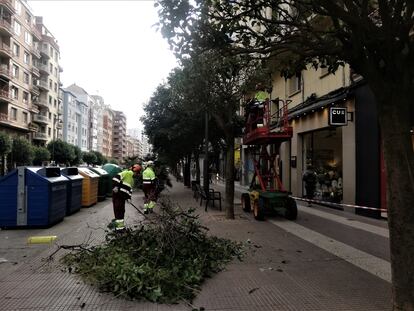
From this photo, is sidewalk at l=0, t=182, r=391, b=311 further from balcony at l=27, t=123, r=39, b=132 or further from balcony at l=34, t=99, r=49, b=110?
balcony at l=34, t=99, r=49, b=110

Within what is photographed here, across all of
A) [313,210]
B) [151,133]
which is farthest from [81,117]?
[313,210]

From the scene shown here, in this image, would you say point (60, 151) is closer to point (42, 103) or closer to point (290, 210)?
point (42, 103)

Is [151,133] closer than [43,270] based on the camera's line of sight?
No

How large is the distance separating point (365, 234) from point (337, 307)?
5.89 m

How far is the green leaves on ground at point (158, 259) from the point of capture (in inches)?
220

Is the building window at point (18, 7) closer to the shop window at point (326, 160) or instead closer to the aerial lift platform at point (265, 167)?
the shop window at point (326, 160)

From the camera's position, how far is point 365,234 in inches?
414

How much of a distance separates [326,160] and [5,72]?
5149cm

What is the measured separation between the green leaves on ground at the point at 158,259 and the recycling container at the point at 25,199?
2.94m

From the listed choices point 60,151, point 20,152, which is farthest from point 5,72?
point 60,151

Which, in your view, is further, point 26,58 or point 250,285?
point 26,58

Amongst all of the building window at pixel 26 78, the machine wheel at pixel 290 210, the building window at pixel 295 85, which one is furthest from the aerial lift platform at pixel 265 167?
the building window at pixel 26 78

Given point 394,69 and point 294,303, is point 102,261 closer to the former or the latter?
point 294,303

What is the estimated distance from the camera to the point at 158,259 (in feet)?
21.6
